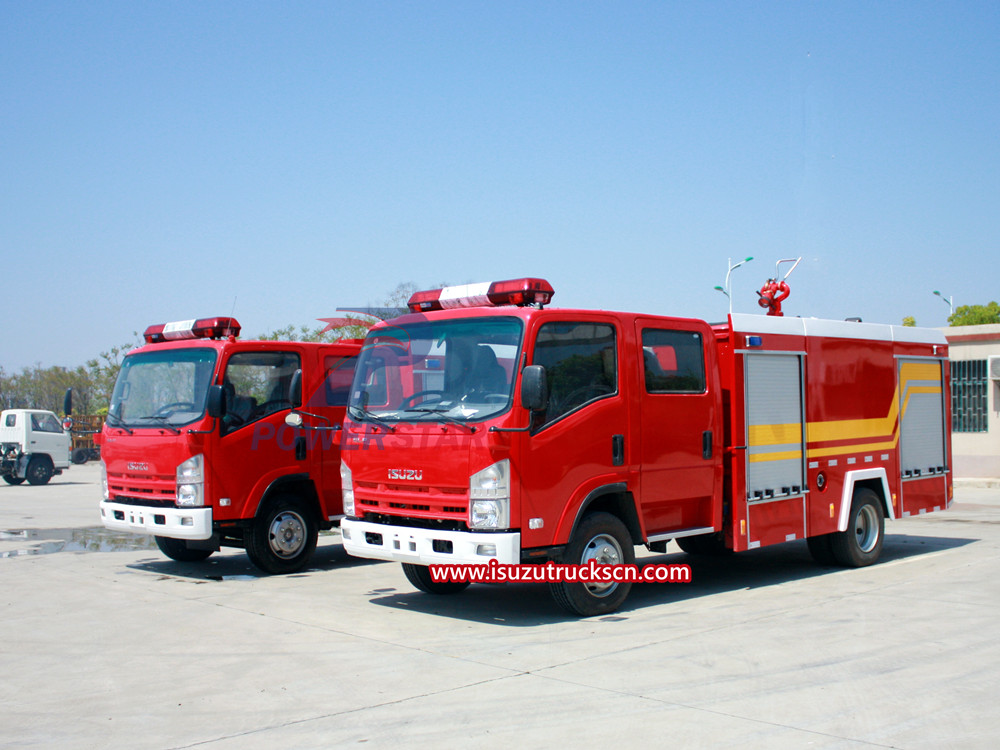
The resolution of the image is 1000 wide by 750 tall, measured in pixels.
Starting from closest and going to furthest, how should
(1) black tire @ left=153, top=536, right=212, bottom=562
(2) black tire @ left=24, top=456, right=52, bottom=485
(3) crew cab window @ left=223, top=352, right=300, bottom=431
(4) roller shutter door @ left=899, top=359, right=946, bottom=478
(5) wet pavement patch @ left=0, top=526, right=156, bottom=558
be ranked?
(3) crew cab window @ left=223, top=352, right=300, bottom=431, (4) roller shutter door @ left=899, top=359, right=946, bottom=478, (1) black tire @ left=153, top=536, right=212, bottom=562, (5) wet pavement patch @ left=0, top=526, right=156, bottom=558, (2) black tire @ left=24, top=456, right=52, bottom=485

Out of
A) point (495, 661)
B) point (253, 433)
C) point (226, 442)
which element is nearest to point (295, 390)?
point (253, 433)

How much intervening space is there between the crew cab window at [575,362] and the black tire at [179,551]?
20.1ft

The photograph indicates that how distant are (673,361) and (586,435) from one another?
1.42 m

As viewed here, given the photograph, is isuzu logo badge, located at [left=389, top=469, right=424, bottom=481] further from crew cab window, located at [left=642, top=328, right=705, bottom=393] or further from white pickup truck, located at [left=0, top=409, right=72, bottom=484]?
white pickup truck, located at [left=0, top=409, right=72, bottom=484]

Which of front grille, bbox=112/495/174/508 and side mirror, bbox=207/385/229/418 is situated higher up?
side mirror, bbox=207/385/229/418

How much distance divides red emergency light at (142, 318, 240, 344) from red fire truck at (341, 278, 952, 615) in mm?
2643

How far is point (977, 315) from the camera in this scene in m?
69.9

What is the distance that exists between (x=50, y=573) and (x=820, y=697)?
8931 millimetres

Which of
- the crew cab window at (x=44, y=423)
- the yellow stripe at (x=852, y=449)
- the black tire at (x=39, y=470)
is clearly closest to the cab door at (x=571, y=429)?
the yellow stripe at (x=852, y=449)

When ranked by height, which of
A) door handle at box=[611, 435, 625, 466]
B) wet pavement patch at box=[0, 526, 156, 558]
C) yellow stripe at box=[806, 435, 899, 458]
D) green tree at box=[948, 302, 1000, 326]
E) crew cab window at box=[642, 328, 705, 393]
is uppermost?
green tree at box=[948, 302, 1000, 326]

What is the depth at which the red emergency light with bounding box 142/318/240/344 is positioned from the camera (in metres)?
10.7
